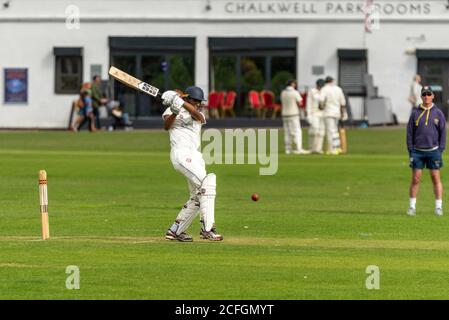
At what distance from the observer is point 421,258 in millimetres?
17688

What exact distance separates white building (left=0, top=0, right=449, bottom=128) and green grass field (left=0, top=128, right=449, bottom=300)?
23.0 meters

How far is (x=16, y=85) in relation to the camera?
6228cm

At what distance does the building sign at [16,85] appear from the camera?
62156 millimetres

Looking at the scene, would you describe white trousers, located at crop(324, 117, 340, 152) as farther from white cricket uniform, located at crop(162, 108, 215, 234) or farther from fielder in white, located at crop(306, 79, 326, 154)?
white cricket uniform, located at crop(162, 108, 215, 234)

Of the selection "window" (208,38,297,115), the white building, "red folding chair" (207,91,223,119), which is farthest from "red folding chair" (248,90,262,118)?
"red folding chair" (207,91,223,119)

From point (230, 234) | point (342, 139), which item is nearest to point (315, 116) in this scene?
point (342, 139)

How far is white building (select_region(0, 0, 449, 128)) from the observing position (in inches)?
2426

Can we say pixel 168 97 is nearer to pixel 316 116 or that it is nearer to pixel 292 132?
pixel 316 116

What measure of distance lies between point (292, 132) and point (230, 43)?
64.1 ft

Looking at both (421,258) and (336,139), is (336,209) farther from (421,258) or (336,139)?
(336,139)

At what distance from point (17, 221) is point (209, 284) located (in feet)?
25.9

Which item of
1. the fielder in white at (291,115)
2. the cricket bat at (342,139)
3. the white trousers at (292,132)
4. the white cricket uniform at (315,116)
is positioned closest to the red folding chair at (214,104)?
the cricket bat at (342,139)

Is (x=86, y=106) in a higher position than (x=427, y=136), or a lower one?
higher

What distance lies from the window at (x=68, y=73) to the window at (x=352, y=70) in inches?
422
